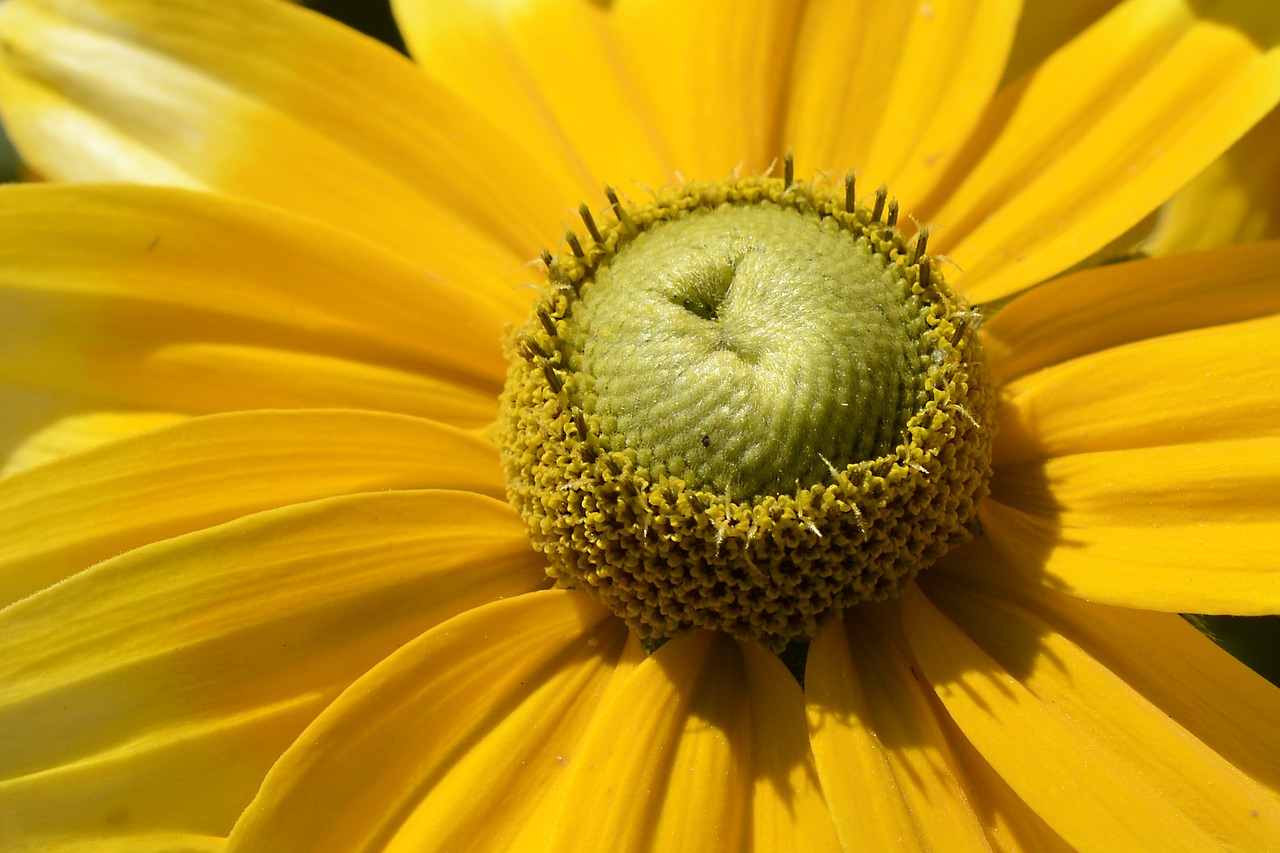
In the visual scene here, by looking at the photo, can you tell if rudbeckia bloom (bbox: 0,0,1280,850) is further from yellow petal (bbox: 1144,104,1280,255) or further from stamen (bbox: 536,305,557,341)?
yellow petal (bbox: 1144,104,1280,255)

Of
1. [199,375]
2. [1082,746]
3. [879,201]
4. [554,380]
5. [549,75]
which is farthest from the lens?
[549,75]

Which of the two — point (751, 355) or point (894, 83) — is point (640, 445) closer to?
point (751, 355)

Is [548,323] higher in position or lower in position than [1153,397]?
higher

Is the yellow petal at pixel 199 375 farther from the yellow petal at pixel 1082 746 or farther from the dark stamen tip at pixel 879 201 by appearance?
the yellow petal at pixel 1082 746

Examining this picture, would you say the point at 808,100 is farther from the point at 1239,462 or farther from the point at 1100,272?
the point at 1239,462

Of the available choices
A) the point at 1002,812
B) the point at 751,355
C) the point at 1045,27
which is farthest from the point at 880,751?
the point at 1045,27
